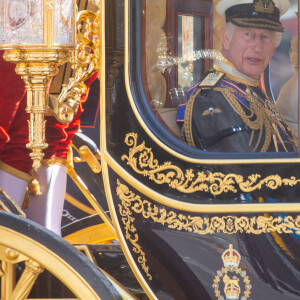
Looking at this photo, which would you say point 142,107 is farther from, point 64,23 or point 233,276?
point 233,276

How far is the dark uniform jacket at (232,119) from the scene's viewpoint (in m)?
1.57

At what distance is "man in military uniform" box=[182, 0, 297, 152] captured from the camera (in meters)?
1.57

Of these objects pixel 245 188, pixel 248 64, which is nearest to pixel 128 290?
pixel 245 188

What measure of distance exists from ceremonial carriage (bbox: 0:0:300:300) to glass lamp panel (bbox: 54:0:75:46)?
3cm

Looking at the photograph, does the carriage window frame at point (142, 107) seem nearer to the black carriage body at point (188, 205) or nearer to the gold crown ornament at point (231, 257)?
the black carriage body at point (188, 205)

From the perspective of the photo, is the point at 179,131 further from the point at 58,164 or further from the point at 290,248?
the point at 58,164

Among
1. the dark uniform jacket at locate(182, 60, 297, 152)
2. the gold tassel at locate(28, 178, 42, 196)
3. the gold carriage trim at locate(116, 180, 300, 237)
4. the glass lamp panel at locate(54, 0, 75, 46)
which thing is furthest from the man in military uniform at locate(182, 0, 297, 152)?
the gold tassel at locate(28, 178, 42, 196)

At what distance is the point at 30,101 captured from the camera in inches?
64.4

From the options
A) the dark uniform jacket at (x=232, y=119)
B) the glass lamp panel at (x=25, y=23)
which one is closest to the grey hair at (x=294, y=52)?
the dark uniform jacket at (x=232, y=119)

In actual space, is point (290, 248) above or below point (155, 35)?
below

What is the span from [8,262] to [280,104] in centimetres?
64

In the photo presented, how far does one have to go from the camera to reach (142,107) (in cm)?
156

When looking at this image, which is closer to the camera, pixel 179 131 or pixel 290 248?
pixel 290 248

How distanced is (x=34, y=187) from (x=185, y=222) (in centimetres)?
65
